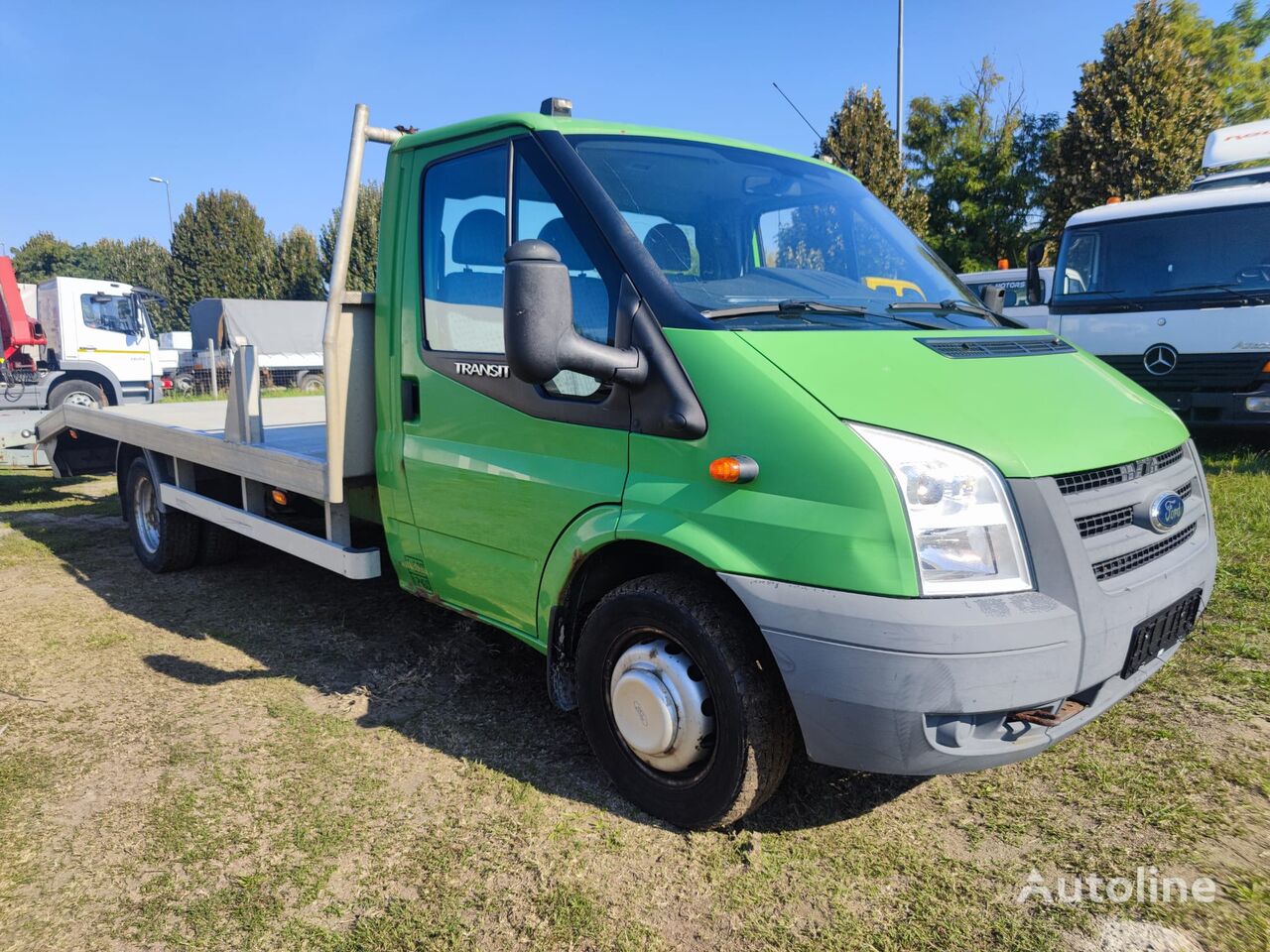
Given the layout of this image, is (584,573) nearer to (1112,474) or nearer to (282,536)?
(1112,474)

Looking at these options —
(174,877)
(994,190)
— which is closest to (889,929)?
(174,877)

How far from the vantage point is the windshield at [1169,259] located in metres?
7.71

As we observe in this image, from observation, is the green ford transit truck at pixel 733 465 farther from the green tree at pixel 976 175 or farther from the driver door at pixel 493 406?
the green tree at pixel 976 175

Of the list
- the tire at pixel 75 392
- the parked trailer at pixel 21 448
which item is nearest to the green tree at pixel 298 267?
the tire at pixel 75 392

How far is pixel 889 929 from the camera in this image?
2.49 meters

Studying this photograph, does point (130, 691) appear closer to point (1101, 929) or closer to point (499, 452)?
point (499, 452)

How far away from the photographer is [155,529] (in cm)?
642

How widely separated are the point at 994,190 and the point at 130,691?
977 inches

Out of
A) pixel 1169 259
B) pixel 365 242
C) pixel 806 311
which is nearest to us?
pixel 806 311

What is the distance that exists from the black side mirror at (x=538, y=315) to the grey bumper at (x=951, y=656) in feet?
2.69

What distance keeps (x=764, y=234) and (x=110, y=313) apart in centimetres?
1939

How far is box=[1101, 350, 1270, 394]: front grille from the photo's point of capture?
24.4 feet

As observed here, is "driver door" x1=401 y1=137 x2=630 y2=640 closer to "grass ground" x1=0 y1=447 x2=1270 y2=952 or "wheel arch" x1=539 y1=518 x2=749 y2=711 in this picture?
"wheel arch" x1=539 y1=518 x2=749 y2=711

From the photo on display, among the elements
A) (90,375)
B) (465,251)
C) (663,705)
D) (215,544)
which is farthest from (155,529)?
(90,375)
